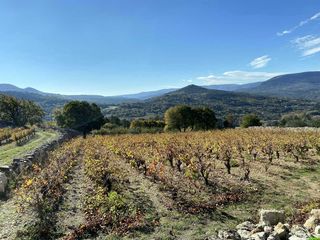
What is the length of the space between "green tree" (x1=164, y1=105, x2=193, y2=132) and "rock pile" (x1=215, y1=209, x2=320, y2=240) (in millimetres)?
60888

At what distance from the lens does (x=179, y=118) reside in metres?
75.3

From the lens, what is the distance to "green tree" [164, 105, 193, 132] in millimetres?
75188

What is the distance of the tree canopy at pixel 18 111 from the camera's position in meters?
81.8

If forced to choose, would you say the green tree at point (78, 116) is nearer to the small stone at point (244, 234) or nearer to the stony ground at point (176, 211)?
the stony ground at point (176, 211)

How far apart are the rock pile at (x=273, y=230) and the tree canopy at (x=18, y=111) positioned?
75382 millimetres

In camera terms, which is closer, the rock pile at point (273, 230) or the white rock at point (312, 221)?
the rock pile at point (273, 230)

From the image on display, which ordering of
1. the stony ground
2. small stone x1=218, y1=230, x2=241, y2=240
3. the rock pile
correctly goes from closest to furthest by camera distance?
1. the rock pile
2. small stone x1=218, y1=230, x2=241, y2=240
3. the stony ground

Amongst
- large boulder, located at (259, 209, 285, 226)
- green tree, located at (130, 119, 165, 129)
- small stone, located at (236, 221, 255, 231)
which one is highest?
large boulder, located at (259, 209, 285, 226)

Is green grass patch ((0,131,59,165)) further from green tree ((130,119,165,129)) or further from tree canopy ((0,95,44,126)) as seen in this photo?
tree canopy ((0,95,44,126))

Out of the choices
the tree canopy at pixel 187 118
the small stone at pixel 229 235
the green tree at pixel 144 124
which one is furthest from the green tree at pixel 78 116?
the small stone at pixel 229 235

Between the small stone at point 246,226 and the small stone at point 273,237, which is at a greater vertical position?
the small stone at point 273,237

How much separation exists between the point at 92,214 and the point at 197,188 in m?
5.83

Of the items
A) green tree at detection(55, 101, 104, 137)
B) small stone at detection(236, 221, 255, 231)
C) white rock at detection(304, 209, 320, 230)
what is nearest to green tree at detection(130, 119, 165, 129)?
green tree at detection(55, 101, 104, 137)

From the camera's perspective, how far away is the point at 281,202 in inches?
637
